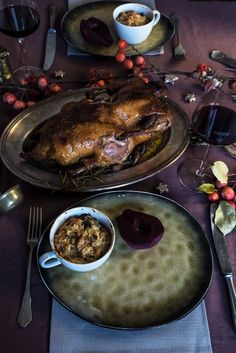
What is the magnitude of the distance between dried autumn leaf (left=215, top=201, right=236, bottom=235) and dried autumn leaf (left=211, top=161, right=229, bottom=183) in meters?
0.08

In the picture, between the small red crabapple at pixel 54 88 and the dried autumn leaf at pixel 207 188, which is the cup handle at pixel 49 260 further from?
the small red crabapple at pixel 54 88

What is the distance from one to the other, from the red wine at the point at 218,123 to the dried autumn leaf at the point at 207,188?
0.12 meters

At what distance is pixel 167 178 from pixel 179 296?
0.36 metres

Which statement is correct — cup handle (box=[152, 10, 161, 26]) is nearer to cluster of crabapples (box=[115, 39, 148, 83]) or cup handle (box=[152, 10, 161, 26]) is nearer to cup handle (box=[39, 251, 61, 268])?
cluster of crabapples (box=[115, 39, 148, 83])

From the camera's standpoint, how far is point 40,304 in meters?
0.79

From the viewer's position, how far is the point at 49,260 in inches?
31.4

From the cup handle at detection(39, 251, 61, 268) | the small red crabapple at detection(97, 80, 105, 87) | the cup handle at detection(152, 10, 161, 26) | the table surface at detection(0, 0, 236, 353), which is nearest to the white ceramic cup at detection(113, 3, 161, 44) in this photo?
the cup handle at detection(152, 10, 161, 26)

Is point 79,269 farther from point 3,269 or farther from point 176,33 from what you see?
point 176,33

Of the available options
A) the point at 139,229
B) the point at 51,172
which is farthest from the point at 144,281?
the point at 51,172

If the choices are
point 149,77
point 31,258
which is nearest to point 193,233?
point 31,258

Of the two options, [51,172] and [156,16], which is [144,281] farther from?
[156,16]

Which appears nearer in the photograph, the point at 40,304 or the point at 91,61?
the point at 40,304

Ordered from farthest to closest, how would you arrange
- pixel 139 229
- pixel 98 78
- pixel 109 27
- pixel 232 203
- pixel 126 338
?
pixel 109 27, pixel 98 78, pixel 232 203, pixel 139 229, pixel 126 338

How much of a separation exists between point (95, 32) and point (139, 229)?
2.79ft
